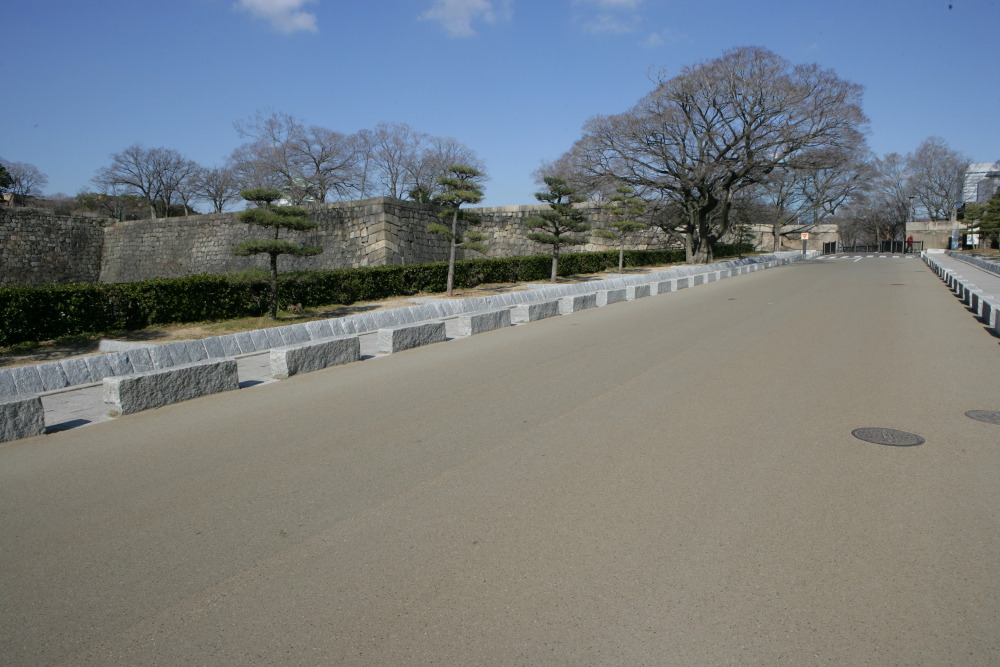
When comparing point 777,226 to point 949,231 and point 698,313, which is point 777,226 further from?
point 698,313

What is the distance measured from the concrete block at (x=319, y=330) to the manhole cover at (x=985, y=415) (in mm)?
8642

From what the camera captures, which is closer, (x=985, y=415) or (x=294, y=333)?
(x=985, y=415)

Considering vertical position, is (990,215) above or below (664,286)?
above

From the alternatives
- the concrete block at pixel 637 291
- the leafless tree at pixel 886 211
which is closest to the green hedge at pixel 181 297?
the concrete block at pixel 637 291

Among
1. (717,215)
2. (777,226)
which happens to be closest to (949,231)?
(777,226)

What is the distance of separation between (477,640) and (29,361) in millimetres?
9436

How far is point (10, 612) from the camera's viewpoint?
282 centimetres

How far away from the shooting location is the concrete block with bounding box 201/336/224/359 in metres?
8.66

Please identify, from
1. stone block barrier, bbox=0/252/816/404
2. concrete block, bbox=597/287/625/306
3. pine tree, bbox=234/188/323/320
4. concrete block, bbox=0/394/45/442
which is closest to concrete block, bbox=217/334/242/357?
stone block barrier, bbox=0/252/816/404

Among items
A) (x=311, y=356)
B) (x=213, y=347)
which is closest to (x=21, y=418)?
(x=311, y=356)

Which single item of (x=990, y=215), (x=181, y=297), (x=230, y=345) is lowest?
(x=230, y=345)

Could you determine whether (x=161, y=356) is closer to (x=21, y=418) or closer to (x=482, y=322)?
(x=21, y=418)

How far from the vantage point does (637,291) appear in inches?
736

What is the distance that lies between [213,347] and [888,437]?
25.9ft
